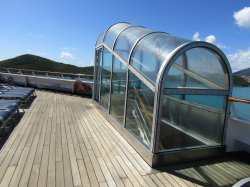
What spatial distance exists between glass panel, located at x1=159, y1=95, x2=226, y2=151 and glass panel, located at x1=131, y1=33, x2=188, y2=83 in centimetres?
68

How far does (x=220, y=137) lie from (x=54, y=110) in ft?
19.2

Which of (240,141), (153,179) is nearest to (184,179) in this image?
(153,179)

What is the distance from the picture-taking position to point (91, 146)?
5574 mm

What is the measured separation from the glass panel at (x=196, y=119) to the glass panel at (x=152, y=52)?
681 millimetres

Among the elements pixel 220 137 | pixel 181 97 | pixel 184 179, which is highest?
pixel 181 97

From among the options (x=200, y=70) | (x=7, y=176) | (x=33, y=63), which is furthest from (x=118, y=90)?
(x=33, y=63)

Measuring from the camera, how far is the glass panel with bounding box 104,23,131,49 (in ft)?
26.8

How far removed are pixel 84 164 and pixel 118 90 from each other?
10.0 ft

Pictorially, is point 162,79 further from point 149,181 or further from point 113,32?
point 113,32

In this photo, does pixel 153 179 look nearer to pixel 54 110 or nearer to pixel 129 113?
pixel 129 113

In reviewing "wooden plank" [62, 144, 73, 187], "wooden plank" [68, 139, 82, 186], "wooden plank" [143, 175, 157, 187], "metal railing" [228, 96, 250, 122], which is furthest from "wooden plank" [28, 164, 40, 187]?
"metal railing" [228, 96, 250, 122]

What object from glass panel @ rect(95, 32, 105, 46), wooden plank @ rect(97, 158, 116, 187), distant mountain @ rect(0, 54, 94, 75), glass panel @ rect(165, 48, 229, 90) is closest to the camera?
wooden plank @ rect(97, 158, 116, 187)

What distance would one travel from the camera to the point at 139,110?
224 inches

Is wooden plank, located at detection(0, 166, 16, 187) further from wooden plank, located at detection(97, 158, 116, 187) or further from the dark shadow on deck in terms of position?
the dark shadow on deck
